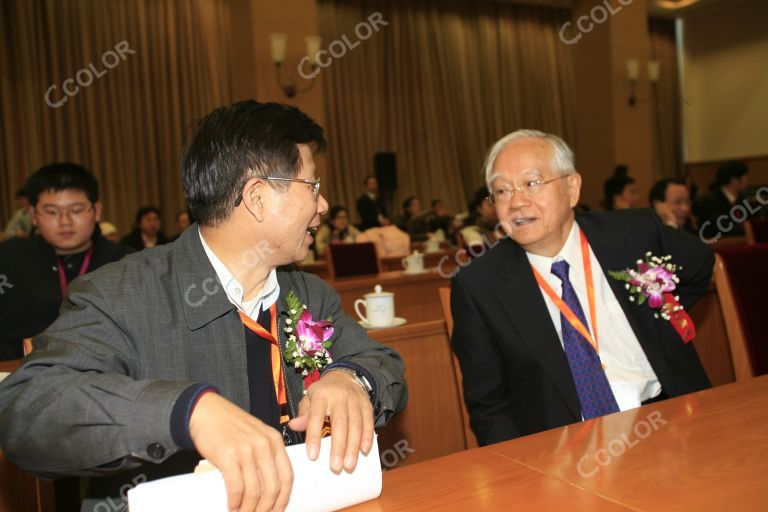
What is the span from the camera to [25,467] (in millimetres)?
892

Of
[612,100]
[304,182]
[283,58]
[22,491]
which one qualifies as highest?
[283,58]

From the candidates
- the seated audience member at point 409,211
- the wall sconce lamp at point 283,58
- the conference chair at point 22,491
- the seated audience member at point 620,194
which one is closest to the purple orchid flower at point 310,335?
the conference chair at point 22,491

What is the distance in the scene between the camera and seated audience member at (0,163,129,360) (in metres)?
2.67

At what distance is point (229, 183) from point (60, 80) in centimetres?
967

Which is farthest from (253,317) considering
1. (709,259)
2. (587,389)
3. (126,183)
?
(126,183)

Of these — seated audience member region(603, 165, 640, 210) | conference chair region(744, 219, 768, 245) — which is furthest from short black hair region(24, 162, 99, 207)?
seated audience member region(603, 165, 640, 210)

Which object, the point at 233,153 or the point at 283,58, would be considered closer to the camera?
the point at 233,153

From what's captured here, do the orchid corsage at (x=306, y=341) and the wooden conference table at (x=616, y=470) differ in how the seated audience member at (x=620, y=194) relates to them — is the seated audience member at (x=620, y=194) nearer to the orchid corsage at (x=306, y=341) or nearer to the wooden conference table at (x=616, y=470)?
the wooden conference table at (x=616, y=470)

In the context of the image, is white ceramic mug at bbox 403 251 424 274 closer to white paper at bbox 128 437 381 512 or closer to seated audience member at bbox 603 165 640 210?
seated audience member at bbox 603 165 640 210

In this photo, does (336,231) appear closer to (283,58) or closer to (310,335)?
(283,58)

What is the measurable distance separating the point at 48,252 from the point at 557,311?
221cm

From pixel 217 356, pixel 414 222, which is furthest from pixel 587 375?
pixel 414 222

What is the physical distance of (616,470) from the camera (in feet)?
3.11

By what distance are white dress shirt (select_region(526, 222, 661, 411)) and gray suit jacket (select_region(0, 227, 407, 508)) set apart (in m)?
0.73
